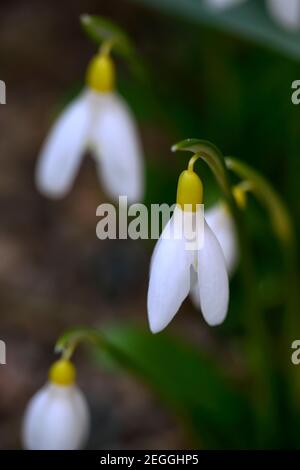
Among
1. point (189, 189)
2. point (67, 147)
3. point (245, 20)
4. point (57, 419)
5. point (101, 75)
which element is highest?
point (245, 20)

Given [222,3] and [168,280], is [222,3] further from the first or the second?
[168,280]

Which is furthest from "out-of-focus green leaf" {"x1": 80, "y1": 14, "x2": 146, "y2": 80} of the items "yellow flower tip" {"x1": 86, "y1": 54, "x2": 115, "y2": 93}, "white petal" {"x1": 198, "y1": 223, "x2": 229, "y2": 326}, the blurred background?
"white petal" {"x1": 198, "y1": 223, "x2": 229, "y2": 326}

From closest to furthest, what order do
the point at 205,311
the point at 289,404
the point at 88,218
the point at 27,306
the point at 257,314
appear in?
the point at 205,311
the point at 257,314
the point at 289,404
the point at 27,306
the point at 88,218


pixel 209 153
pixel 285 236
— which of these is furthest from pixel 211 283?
pixel 285 236

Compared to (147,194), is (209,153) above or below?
below

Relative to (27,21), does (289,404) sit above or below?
below

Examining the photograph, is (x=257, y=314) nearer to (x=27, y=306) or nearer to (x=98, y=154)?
(x=98, y=154)

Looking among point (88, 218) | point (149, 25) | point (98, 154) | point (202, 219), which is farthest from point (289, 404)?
point (149, 25)
